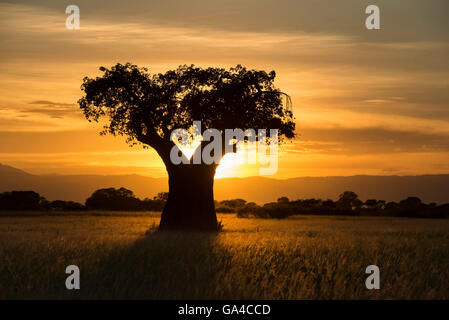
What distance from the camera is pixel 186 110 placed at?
35.8 metres

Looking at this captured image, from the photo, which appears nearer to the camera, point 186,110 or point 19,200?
point 186,110

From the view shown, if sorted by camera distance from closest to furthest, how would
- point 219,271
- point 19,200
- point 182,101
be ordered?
point 219,271
point 182,101
point 19,200

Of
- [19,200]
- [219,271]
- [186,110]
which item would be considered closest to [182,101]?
[186,110]

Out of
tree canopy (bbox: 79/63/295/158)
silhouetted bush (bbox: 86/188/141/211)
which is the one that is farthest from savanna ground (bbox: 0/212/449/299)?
silhouetted bush (bbox: 86/188/141/211)

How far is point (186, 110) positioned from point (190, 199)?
18.5 ft

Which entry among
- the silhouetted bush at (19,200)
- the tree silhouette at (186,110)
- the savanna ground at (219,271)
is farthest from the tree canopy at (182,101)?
the silhouetted bush at (19,200)

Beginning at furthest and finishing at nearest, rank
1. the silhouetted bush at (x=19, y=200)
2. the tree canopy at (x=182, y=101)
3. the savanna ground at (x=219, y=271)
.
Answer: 1. the silhouetted bush at (x=19, y=200)
2. the tree canopy at (x=182, y=101)
3. the savanna ground at (x=219, y=271)

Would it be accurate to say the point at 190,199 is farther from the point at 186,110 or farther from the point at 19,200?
the point at 19,200

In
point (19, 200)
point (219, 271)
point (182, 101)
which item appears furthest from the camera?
point (19, 200)

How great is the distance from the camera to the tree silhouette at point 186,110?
35.6 m

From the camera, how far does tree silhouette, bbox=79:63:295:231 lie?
35.6 m

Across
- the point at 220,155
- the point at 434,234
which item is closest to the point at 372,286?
the point at 434,234

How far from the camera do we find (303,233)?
107 feet

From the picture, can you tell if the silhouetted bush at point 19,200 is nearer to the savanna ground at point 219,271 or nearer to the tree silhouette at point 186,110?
the tree silhouette at point 186,110
